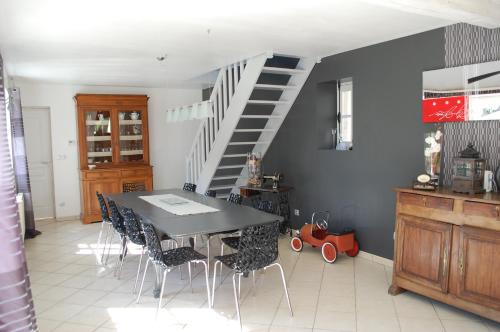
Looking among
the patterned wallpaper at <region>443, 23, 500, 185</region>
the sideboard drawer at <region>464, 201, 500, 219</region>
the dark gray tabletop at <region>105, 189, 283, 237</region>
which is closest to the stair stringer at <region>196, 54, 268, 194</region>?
the dark gray tabletop at <region>105, 189, 283, 237</region>

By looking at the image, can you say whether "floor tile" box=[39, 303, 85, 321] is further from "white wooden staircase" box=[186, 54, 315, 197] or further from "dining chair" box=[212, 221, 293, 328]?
"white wooden staircase" box=[186, 54, 315, 197]

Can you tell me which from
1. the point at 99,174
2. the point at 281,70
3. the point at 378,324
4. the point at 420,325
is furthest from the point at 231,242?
the point at 99,174

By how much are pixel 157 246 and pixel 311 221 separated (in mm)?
2898

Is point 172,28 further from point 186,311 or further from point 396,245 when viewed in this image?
point 396,245

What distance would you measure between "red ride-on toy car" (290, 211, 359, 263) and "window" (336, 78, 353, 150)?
102 cm

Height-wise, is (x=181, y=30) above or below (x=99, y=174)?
above

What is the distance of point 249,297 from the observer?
150 inches

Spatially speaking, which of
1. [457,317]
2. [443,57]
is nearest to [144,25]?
[443,57]

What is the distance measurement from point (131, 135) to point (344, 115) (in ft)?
13.3

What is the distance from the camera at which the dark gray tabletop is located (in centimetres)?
332

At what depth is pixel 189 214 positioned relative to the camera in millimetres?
3938

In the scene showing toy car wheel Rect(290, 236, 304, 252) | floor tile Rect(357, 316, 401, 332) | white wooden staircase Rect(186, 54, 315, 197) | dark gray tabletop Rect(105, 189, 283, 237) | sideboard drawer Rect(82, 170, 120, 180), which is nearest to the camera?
floor tile Rect(357, 316, 401, 332)

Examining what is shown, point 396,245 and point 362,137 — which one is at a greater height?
point 362,137

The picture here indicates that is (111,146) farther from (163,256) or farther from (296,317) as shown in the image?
(296,317)
